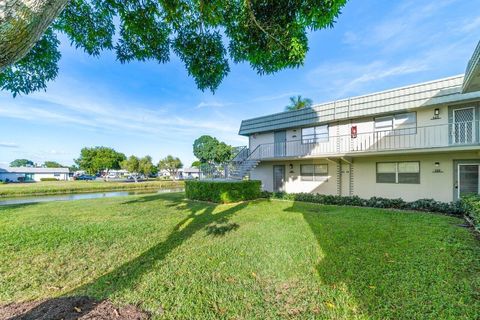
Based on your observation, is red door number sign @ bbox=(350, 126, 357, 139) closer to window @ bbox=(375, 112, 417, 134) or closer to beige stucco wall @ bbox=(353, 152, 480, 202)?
window @ bbox=(375, 112, 417, 134)

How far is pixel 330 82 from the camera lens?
14.2 metres

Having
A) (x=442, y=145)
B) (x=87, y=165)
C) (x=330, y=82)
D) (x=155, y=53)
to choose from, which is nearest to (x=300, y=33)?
(x=155, y=53)

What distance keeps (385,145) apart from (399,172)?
1520 mm

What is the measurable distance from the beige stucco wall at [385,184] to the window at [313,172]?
0.69 feet

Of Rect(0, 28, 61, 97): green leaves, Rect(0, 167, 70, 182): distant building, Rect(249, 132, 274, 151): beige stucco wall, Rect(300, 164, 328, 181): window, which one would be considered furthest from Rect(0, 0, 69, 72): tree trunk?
A: Rect(0, 167, 70, 182): distant building

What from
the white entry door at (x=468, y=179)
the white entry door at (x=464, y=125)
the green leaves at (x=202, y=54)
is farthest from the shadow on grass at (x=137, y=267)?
the white entry door at (x=468, y=179)

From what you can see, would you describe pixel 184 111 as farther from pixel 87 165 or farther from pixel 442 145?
pixel 87 165

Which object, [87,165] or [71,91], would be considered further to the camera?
[87,165]

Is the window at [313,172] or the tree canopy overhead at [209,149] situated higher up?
the tree canopy overhead at [209,149]

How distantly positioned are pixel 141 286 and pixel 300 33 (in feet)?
15.8

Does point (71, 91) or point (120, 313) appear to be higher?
point (71, 91)

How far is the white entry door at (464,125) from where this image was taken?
9.19 meters

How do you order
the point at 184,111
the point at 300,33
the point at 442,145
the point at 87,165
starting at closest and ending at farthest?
the point at 300,33 < the point at 442,145 < the point at 184,111 < the point at 87,165

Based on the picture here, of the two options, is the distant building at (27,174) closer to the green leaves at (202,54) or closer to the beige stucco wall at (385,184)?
the beige stucco wall at (385,184)
